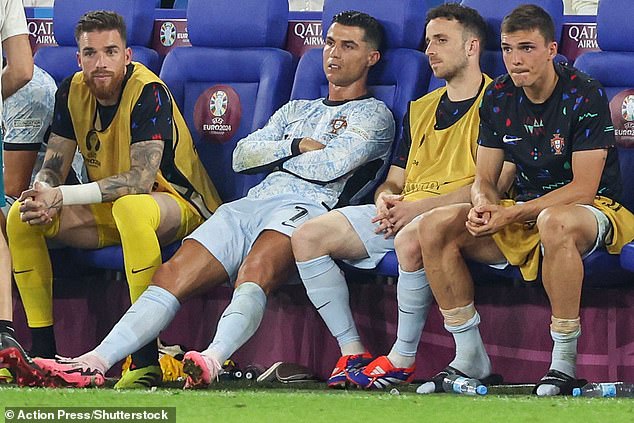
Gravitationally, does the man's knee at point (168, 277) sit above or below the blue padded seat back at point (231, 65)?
below

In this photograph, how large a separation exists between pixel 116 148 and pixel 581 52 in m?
1.71

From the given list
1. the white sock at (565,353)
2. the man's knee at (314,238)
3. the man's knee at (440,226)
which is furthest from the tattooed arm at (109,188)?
the white sock at (565,353)

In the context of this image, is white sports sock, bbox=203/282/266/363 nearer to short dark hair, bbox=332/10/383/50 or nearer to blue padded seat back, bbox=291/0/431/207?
blue padded seat back, bbox=291/0/431/207

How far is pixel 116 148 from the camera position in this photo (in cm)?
516

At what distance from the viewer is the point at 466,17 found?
16.2 feet

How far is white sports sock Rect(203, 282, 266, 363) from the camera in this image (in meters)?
4.53

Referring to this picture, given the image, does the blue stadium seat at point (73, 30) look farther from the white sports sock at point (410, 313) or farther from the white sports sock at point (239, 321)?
the white sports sock at point (410, 313)

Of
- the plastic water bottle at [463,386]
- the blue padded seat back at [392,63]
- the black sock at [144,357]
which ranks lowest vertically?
the black sock at [144,357]

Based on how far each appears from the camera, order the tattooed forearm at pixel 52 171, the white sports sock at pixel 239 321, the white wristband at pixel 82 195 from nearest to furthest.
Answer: the white sports sock at pixel 239 321 < the white wristband at pixel 82 195 < the tattooed forearm at pixel 52 171

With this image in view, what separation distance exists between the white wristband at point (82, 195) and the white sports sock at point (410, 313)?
1.10 metres

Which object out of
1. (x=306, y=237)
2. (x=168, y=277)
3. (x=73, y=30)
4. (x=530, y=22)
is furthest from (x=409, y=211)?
(x=73, y=30)

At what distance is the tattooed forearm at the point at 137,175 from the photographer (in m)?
4.92

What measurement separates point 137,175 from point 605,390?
1766 millimetres

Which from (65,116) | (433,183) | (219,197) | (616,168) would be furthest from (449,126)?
(65,116)
